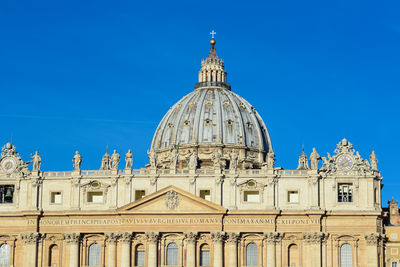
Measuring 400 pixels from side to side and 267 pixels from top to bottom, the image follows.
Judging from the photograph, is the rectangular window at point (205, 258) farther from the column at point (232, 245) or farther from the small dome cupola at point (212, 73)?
the small dome cupola at point (212, 73)

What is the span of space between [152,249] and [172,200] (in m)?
6.26

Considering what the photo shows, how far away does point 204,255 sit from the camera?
124 m

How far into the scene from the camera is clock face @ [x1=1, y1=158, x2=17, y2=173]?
5027 inches

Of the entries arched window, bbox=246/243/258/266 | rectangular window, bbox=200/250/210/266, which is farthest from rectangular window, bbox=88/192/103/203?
arched window, bbox=246/243/258/266

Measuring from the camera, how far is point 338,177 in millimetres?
122688

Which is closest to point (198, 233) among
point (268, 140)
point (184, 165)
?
point (184, 165)

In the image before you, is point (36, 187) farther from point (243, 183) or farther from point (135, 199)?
point (243, 183)

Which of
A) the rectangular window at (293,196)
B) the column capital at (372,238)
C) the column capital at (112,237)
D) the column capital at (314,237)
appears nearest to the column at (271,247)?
the column capital at (314,237)

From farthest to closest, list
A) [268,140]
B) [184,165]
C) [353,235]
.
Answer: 1. [268,140]
2. [184,165]
3. [353,235]

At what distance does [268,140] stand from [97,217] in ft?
155

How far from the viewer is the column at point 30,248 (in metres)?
124

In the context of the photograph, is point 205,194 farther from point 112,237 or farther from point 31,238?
point 31,238

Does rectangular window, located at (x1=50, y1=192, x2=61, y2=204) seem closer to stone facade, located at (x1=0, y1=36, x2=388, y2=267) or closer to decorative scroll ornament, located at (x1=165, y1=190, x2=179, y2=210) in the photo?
stone facade, located at (x1=0, y1=36, x2=388, y2=267)

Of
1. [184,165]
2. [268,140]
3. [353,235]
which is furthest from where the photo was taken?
[268,140]
